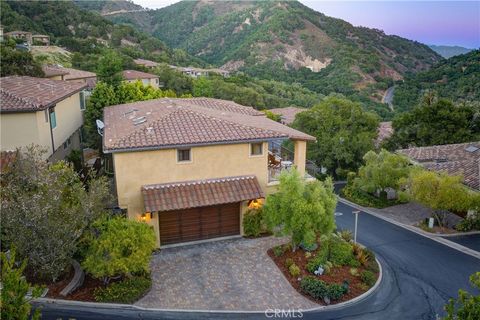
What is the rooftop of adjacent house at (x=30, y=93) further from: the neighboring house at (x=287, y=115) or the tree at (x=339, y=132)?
the neighboring house at (x=287, y=115)

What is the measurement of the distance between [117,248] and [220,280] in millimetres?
5255

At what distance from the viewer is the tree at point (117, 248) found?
1648cm

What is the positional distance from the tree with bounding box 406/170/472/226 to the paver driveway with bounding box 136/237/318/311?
10.2 meters

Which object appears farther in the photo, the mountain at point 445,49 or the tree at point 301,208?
the mountain at point 445,49

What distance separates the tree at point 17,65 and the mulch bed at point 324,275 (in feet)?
106

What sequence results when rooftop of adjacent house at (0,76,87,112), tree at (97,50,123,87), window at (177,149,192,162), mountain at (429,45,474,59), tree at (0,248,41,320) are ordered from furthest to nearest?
mountain at (429,45,474,59)
tree at (97,50,123,87)
rooftop of adjacent house at (0,76,87,112)
window at (177,149,192,162)
tree at (0,248,41,320)

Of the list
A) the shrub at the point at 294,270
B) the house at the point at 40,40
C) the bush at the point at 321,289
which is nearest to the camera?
the bush at the point at 321,289

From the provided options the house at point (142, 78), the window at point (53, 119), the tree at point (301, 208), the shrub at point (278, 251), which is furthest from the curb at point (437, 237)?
the house at point (142, 78)

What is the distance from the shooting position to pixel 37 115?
76.9ft

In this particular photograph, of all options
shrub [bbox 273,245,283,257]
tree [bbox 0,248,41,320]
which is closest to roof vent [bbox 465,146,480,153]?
shrub [bbox 273,245,283,257]

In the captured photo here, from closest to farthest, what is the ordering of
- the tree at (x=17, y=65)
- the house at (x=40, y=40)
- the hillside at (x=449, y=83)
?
1. the tree at (x=17, y=65)
2. the hillside at (x=449, y=83)
3. the house at (x=40, y=40)

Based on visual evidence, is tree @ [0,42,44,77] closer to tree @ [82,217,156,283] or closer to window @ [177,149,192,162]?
window @ [177,149,192,162]

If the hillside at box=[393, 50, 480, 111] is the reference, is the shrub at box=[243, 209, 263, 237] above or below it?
below

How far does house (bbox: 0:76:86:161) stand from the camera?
22953 mm
